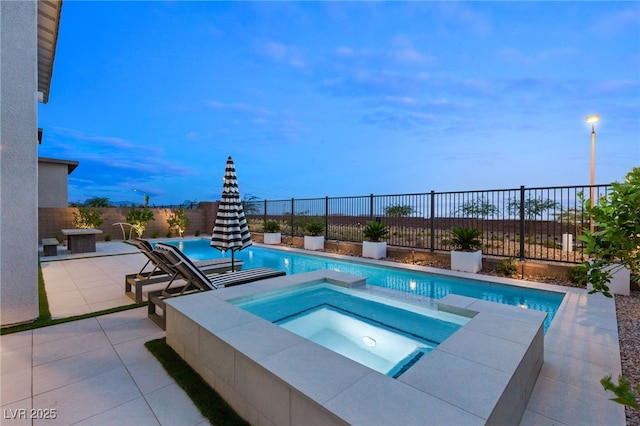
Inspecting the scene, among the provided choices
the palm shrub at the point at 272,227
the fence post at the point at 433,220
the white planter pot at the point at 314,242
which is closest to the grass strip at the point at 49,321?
the white planter pot at the point at 314,242

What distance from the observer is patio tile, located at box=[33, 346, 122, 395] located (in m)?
2.38

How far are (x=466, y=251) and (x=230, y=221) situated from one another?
551 cm

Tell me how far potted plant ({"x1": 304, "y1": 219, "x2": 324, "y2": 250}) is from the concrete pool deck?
658 cm

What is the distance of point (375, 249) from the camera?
8492 mm

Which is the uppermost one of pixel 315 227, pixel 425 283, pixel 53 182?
pixel 53 182

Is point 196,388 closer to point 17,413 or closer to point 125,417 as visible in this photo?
point 125,417

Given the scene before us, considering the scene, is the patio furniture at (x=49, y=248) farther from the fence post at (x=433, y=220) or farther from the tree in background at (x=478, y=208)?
the tree in background at (x=478, y=208)

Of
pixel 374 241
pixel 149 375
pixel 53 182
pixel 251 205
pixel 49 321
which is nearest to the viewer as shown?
pixel 149 375

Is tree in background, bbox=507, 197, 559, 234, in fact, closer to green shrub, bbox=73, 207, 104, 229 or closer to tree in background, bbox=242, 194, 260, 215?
tree in background, bbox=242, 194, 260, 215

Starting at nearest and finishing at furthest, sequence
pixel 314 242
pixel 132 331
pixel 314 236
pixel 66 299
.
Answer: pixel 132 331 < pixel 66 299 < pixel 314 242 < pixel 314 236

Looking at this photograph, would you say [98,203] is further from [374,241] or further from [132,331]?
[132,331]

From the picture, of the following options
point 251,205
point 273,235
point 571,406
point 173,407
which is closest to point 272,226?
point 273,235

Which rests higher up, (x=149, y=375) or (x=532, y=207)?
(x=532, y=207)

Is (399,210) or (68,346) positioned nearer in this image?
(68,346)
